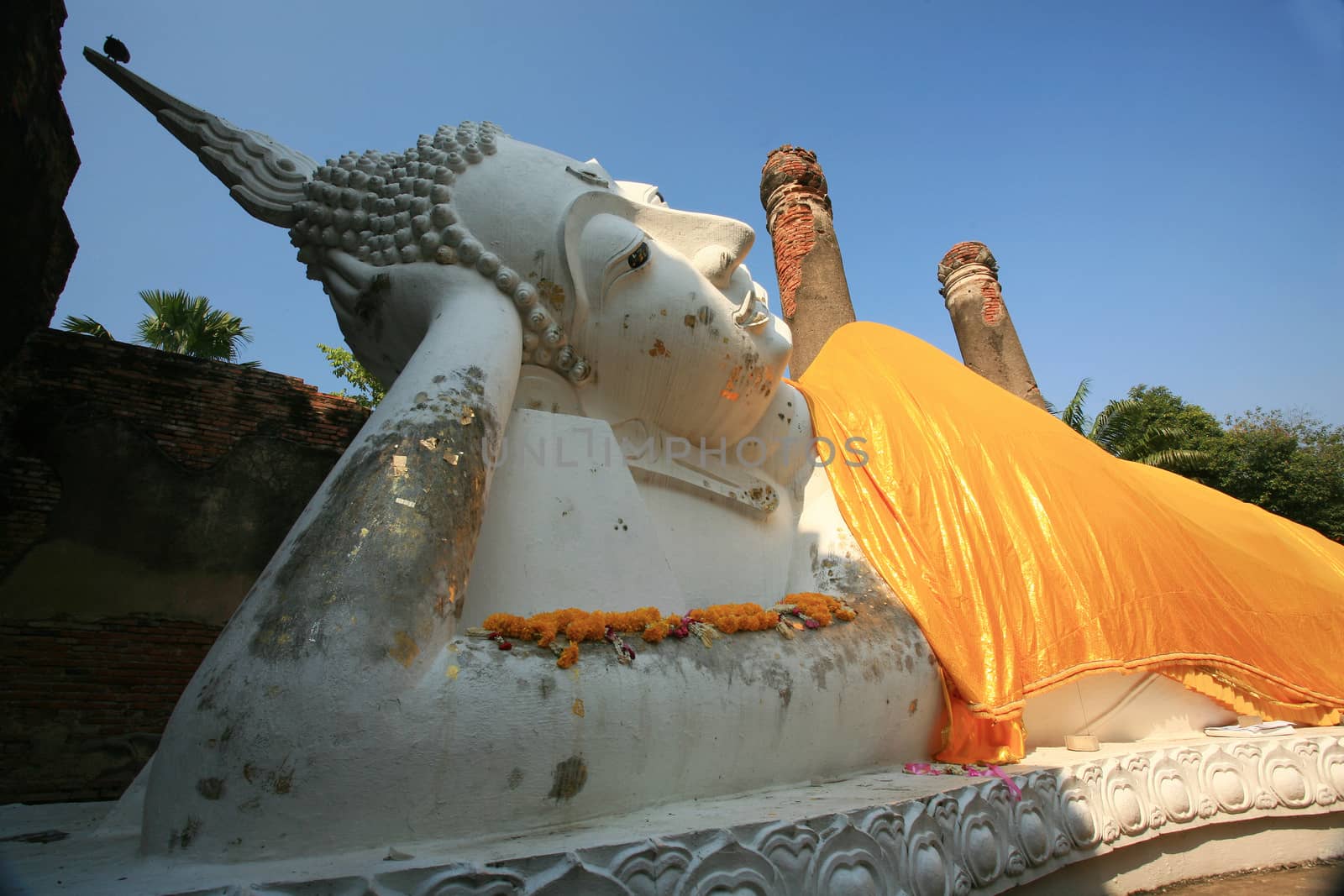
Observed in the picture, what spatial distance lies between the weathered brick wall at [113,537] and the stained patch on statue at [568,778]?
3.43 metres

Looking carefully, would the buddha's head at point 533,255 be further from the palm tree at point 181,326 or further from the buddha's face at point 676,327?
the palm tree at point 181,326

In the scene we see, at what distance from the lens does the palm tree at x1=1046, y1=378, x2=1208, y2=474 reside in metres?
13.7

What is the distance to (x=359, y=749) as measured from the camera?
1.25 meters

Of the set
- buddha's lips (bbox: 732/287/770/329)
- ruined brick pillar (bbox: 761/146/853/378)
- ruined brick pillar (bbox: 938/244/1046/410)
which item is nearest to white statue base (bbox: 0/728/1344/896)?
buddha's lips (bbox: 732/287/770/329)

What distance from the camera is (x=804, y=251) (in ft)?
26.8

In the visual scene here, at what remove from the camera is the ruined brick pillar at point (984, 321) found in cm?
Answer: 949

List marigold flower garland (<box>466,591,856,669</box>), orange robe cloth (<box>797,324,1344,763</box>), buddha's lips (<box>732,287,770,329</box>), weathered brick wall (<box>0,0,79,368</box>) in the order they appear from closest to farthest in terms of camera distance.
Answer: marigold flower garland (<box>466,591,856,669</box>) → orange robe cloth (<box>797,324,1344,763</box>) → buddha's lips (<box>732,287,770,329</box>) → weathered brick wall (<box>0,0,79,368</box>)

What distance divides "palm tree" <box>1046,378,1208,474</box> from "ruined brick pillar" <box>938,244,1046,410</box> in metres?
4.94

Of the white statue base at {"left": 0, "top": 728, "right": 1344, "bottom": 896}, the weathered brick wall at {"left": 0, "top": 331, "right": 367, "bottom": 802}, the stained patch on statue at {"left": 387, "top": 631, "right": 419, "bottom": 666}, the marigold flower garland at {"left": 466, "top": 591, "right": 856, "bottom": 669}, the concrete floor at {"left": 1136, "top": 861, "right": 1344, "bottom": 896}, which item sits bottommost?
the concrete floor at {"left": 1136, "top": 861, "right": 1344, "bottom": 896}

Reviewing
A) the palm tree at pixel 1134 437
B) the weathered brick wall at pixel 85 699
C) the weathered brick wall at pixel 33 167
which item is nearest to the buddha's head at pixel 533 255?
the weathered brick wall at pixel 33 167

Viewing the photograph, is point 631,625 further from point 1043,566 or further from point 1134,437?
point 1134,437

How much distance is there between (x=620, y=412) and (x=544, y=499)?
562 mm

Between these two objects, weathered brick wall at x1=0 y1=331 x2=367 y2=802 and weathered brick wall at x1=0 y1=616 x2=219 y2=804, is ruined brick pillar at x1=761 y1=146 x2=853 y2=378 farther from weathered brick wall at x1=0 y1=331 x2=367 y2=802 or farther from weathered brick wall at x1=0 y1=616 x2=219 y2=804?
weathered brick wall at x1=0 y1=616 x2=219 y2=804

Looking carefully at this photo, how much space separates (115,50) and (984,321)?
9.54m
